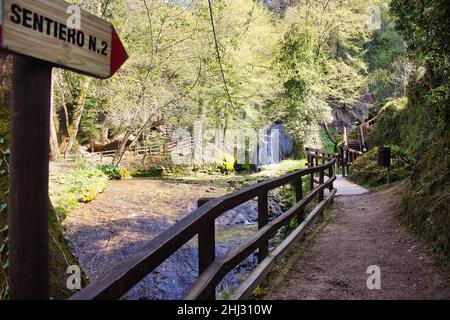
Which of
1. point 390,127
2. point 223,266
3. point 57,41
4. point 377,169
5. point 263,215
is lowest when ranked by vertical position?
point 223,266

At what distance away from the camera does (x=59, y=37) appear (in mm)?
1844

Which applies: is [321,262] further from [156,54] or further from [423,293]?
[156,54]

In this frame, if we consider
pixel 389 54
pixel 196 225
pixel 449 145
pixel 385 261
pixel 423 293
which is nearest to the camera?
pixel 196 225

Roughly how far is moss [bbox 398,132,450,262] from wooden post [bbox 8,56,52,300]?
4.50 metres

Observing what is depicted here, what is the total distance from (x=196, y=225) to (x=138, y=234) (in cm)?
893

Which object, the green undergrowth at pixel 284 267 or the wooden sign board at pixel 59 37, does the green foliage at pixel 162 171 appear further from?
the wooden sign board at pixel 59 37

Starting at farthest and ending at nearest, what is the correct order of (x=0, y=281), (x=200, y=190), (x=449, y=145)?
(x=200, y=190)
(x=449, y=145)
(x=0, y=281)

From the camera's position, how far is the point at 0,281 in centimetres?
346

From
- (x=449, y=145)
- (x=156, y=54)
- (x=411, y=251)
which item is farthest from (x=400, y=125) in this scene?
(x=411, y=251)

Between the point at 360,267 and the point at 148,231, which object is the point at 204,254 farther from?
the point at 148,231

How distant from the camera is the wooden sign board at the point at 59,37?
1.62 m

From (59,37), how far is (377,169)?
14.0 meters

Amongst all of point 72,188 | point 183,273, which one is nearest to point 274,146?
point 72,188

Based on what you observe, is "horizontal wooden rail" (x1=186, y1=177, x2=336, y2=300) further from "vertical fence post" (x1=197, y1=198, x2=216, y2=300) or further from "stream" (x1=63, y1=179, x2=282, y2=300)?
"stream" (x1=63, y1=179, x2=282, y2=300)
